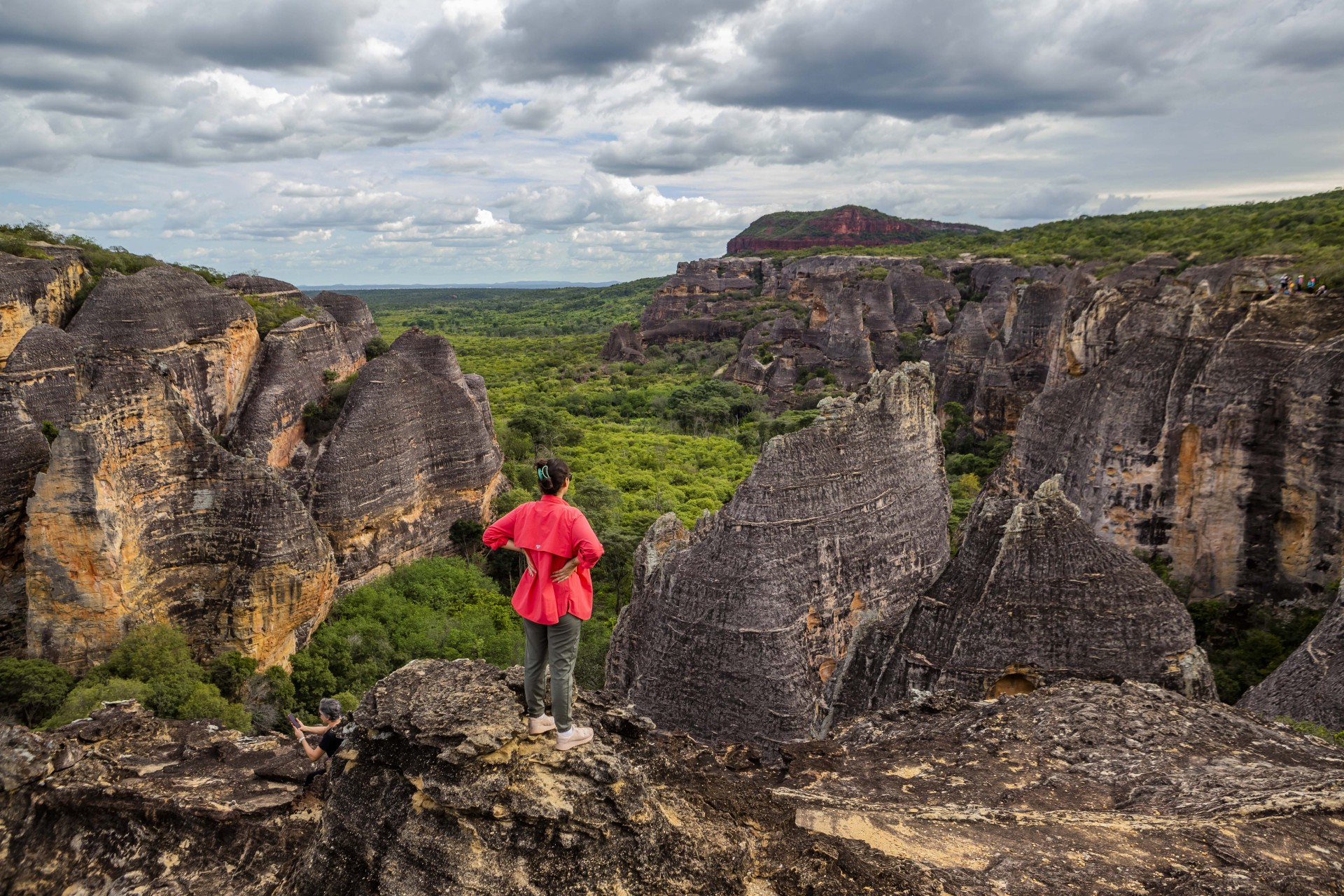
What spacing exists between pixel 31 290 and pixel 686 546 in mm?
20679

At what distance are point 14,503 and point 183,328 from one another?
26.2ft

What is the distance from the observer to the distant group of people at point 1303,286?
64.2 feet

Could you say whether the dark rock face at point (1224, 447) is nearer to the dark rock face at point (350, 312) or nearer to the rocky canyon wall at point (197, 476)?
the rocky canyon wall at point (197, 476)

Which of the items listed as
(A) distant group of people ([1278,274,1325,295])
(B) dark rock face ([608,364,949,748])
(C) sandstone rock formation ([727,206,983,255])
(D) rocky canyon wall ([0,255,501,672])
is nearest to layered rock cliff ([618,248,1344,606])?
(A) distant group of people ([1278,274,1325,295])

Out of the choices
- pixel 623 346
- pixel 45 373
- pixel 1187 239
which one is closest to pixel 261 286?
pixel 45 373

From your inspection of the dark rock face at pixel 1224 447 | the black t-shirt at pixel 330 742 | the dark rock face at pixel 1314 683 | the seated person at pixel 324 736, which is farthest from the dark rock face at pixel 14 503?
the dark rock face at pixel 1224 447

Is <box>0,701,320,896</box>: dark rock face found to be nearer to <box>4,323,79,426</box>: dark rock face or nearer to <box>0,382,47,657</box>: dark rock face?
<box>0,382,47,657</box>: dark rock face

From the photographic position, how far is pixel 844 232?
500ft

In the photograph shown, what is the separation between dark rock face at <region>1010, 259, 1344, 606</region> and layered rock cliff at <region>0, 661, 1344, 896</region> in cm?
1163

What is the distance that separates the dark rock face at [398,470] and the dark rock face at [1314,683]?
19.8m

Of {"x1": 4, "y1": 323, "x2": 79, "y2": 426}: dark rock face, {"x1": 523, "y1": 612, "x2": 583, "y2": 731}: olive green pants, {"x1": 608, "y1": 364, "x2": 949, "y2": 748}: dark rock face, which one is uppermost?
{"x1": 4, "y1": 323, "x2": 79, "y2": 426}: dark rock face

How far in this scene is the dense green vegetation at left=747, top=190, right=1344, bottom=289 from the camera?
4538 centimetres

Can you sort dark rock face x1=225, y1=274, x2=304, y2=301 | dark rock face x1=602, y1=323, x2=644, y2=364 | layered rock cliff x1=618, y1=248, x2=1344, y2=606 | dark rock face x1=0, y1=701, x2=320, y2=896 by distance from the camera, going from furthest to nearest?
dark rock face x1=602, y1=323, x2=644, y2=364 → dark rock face x1=225, y1=274, x2=304, y2=301 → layered rock cliff x1=618, y1=248, x2=1344, y2=606 → dark rock face x1=0, y1=701, x2=320, y2=896

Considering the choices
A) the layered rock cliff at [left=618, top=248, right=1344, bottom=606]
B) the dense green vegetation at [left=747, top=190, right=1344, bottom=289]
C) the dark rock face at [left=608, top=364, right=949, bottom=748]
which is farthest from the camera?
the dense green vegetation at [left=747, top=190, right=1344, bottom=289]
